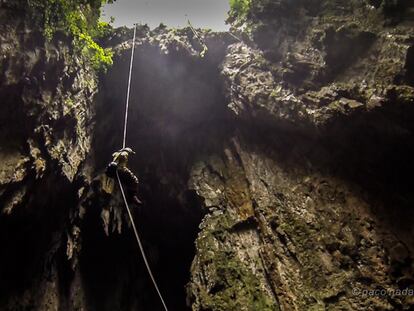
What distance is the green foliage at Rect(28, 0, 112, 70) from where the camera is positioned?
722 cm

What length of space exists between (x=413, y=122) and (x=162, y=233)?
7982 millimetres

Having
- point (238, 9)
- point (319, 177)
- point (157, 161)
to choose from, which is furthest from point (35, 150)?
point (238, 9)

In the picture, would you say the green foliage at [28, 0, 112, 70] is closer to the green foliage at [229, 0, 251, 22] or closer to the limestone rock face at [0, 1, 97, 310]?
the limestone rock face at [0, 1, 97, 310]

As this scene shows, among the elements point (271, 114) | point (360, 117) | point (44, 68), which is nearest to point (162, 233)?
point (271, 114)

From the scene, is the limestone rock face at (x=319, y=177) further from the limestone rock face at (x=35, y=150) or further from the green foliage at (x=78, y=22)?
the green foliage at (x=78, y=22)

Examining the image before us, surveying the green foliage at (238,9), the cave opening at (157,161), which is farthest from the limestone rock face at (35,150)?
the green foliage at (238,9)

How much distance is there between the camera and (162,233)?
1073 cm

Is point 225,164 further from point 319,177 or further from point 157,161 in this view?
point 319,177

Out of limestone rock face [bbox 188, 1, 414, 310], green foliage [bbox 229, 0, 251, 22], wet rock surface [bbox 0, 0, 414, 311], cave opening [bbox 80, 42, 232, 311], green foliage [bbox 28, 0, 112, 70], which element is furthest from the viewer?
green foliage [bbox 229, 0, 251, 22]

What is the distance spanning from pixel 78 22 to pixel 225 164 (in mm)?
5878

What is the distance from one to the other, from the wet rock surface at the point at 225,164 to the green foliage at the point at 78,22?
0.38 meters

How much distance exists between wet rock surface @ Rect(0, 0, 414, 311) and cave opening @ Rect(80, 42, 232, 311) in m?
0.05

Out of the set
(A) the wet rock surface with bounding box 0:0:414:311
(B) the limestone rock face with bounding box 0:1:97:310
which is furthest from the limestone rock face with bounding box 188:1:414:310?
(B) the limestone rock face with bounding box 0:1:97:310

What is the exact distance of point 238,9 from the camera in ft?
35.3
